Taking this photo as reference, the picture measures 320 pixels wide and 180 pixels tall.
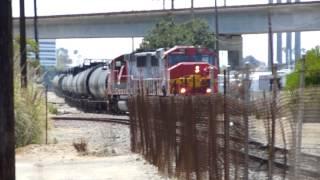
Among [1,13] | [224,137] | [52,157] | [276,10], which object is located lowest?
[52,157]

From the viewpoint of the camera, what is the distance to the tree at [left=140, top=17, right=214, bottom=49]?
225 ft

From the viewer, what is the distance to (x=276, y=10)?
71625mm

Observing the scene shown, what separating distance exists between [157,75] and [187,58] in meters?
1.73

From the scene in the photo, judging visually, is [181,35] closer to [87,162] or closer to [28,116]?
[28,116]

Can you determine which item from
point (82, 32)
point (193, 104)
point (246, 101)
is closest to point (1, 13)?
point (246, 101)

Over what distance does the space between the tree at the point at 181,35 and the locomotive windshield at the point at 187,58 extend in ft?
99.8

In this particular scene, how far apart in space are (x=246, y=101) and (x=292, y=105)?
55.9 inches

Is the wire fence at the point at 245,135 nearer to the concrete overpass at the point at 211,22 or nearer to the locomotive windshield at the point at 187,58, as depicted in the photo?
the locomotive windshield at the point at 187,58

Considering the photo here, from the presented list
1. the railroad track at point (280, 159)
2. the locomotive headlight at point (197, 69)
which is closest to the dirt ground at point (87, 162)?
the railroad track at point (280, 159)

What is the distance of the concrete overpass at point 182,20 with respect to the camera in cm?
7144

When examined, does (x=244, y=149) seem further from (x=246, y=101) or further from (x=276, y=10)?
(x=276, y=10)

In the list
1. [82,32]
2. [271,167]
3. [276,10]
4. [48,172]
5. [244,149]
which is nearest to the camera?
[271,167]

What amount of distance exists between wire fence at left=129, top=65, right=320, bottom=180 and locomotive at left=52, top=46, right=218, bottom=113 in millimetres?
14824

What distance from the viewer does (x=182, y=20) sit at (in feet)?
267
